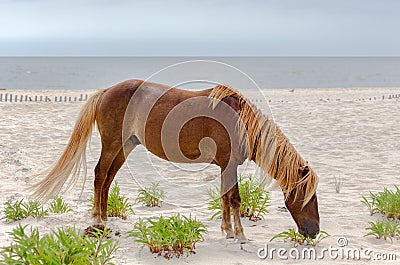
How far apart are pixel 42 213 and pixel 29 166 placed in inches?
138

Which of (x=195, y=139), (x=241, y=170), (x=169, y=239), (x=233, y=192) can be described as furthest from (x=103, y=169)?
(x=241, y=170)

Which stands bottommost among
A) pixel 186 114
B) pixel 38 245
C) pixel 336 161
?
pixel 38 245

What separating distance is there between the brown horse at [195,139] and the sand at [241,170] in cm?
45

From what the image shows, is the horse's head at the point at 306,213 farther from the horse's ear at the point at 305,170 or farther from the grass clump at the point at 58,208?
the grass clump at the point at 58,208

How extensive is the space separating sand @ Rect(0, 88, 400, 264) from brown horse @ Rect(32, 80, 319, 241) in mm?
451

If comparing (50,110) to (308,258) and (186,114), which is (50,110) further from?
(308,258)

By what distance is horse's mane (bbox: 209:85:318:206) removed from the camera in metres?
4.78

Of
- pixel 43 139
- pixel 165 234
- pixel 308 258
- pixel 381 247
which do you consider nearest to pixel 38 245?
pixel 165 234

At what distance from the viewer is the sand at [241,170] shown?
5078 mm

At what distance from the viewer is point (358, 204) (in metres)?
6.81

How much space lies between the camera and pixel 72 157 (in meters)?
5.51

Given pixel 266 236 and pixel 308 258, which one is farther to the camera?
→ pixel 266 236

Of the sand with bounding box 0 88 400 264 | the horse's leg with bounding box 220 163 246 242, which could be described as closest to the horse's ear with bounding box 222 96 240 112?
the horse's leg with bounding box 220 163 246 242

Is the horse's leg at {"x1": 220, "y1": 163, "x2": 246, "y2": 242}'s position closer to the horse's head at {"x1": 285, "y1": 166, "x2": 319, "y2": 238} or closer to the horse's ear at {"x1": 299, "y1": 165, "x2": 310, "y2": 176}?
the horse's head at {"x1": 285, "y1": 166, "x2": 319, "y2": 238}
